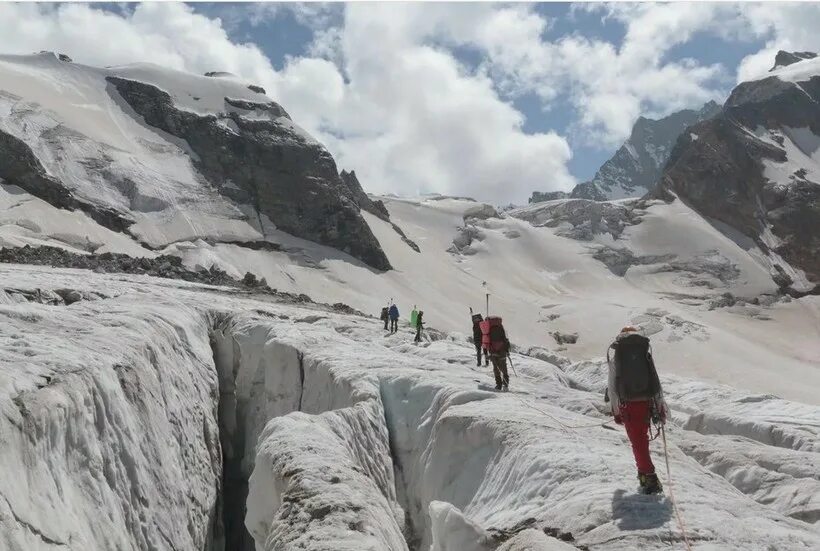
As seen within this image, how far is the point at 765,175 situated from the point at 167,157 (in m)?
108

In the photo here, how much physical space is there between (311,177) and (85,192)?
31567 mm

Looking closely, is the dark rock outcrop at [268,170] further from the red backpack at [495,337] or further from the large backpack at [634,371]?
the large backpack at [634,371]

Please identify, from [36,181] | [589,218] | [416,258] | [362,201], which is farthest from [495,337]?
[589,218]

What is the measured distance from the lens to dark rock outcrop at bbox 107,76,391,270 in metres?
85.1

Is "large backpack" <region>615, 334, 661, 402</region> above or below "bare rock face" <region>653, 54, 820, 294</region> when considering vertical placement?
below

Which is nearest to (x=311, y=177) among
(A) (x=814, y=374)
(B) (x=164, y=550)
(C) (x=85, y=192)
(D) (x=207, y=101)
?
(D) (x=207, y=101)

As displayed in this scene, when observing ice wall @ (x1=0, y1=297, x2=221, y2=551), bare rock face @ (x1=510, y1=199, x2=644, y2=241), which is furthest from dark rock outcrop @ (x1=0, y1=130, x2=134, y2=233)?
bare rock face @ (x1=510, y1=199, x2=644, y2=241)

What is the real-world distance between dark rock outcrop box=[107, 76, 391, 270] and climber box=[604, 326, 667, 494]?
261ft

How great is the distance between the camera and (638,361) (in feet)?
23.6

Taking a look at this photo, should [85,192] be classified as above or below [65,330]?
above

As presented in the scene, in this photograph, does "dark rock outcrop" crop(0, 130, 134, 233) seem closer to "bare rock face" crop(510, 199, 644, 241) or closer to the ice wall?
the ice wall

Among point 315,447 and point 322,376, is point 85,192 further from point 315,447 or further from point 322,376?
point 315,447

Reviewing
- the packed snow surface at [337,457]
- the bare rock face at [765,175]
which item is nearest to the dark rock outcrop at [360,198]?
the bare rock face at [765,175]

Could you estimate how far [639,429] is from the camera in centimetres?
712
